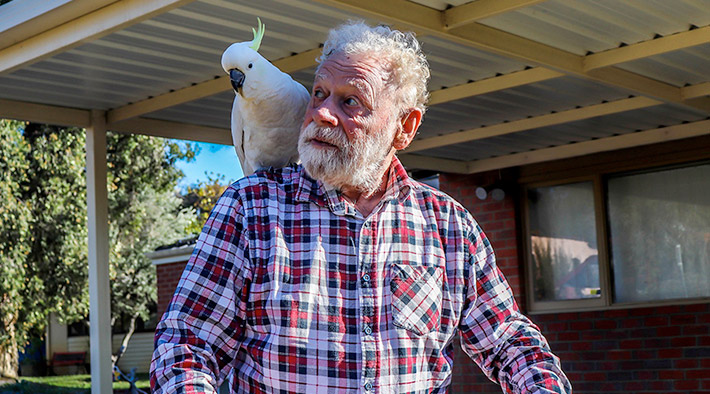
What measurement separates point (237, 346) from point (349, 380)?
226 millimetres

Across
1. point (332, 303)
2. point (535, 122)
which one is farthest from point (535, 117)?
point (332, 303)

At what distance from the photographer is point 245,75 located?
2.80 metres

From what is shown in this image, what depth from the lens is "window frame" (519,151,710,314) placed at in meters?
6.98

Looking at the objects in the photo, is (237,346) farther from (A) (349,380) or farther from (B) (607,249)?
(B) (607,249)

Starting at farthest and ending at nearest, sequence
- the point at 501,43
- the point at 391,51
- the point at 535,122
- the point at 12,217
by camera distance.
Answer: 1. the point at 12,217
2. the point at 535,122
3. the point at 501,43
4. the point at 391,51

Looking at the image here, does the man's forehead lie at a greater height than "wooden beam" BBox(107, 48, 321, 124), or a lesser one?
A: lesser

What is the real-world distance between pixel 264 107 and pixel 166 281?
1162 centimetres

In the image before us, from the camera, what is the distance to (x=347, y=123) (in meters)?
1.84

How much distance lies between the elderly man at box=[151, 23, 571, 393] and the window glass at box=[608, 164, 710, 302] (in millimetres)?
5351

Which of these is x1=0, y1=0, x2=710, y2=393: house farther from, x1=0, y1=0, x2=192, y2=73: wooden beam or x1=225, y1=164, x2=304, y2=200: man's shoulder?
x1=225, y1=164, x2=304, y2=200: man's shoulder

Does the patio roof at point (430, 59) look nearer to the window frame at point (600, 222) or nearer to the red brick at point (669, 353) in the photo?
the window frame at point (600, 222)

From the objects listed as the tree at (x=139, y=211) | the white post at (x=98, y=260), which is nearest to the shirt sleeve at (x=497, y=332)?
the white post at (x=98, y=260)

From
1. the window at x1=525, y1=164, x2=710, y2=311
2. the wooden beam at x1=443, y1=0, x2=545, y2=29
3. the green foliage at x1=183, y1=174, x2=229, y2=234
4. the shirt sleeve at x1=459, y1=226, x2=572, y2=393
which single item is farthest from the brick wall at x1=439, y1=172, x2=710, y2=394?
the green foliage at x1=183, y1=174, x2=229, y2=234

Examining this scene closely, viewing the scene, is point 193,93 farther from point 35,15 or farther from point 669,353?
point 669,353
